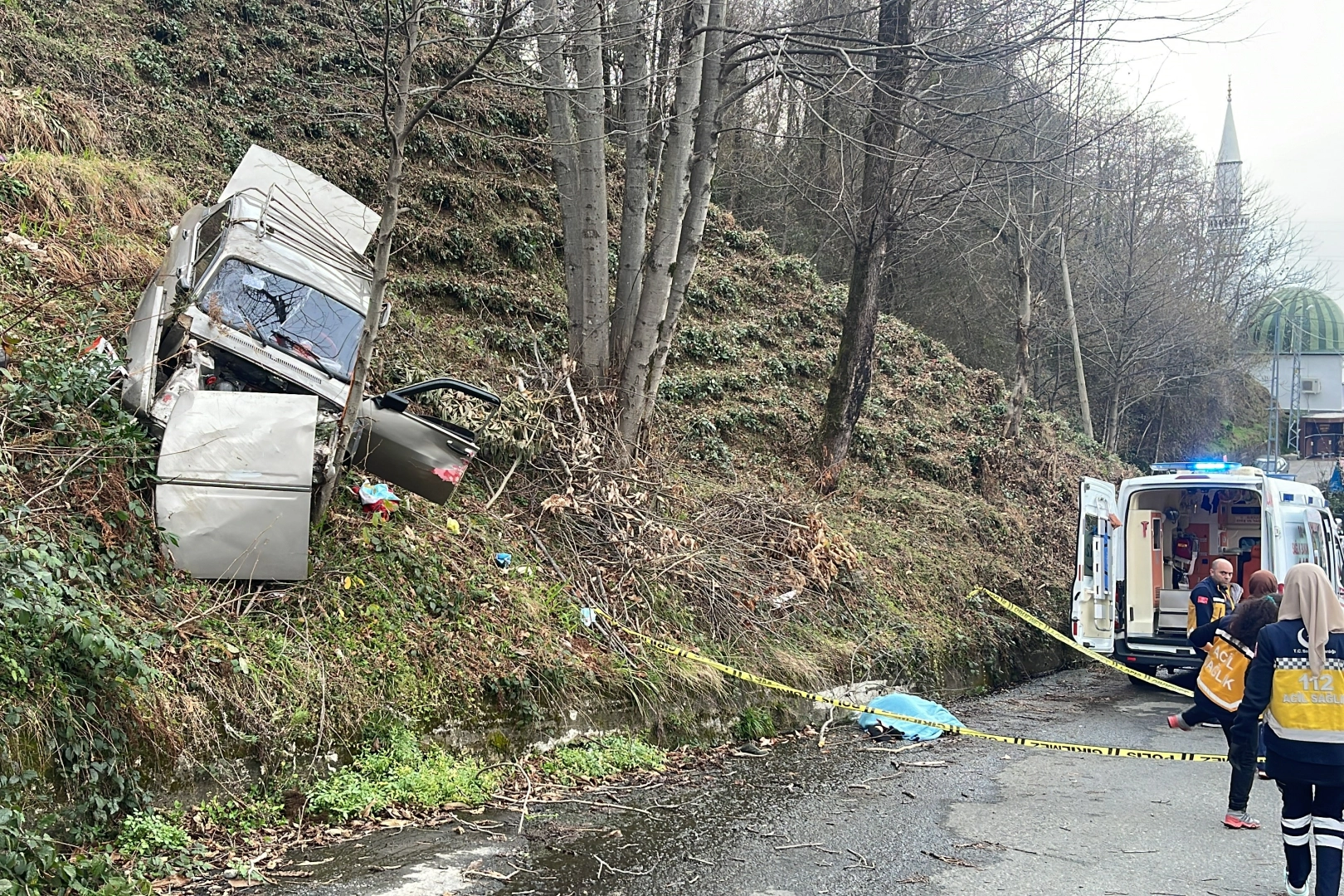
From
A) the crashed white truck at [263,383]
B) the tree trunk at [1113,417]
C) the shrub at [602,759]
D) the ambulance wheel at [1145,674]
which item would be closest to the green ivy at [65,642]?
the crashed white truck at [263,383]

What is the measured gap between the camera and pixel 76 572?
5488 mm

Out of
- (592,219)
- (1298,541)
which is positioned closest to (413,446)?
(592,219)

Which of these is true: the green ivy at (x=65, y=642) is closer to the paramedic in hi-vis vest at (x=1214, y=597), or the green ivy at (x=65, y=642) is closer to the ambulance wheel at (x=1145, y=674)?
the paramedic in hi-vis vest at (x=1214, y=597)

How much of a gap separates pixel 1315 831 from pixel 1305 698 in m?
0.70

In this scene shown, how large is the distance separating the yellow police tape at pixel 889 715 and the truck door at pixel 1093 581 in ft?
9.44

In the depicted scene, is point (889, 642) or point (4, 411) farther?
point (889, 642)

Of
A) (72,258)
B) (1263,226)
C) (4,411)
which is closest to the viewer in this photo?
(4,411)

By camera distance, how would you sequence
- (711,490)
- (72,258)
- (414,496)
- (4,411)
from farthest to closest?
(711,490)
(72,258)
(414,496)
(4,411)

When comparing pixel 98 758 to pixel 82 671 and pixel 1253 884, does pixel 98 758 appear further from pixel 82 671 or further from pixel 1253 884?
pixel 1253 884

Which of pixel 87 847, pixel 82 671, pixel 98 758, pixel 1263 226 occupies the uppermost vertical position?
pixel 1263 226

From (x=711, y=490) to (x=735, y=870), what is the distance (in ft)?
22.5

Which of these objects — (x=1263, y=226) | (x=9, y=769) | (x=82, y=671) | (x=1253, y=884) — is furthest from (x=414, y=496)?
(x=1263, y=226)

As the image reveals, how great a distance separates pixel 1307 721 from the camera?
5031 mm

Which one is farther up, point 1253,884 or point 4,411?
point 4,411
